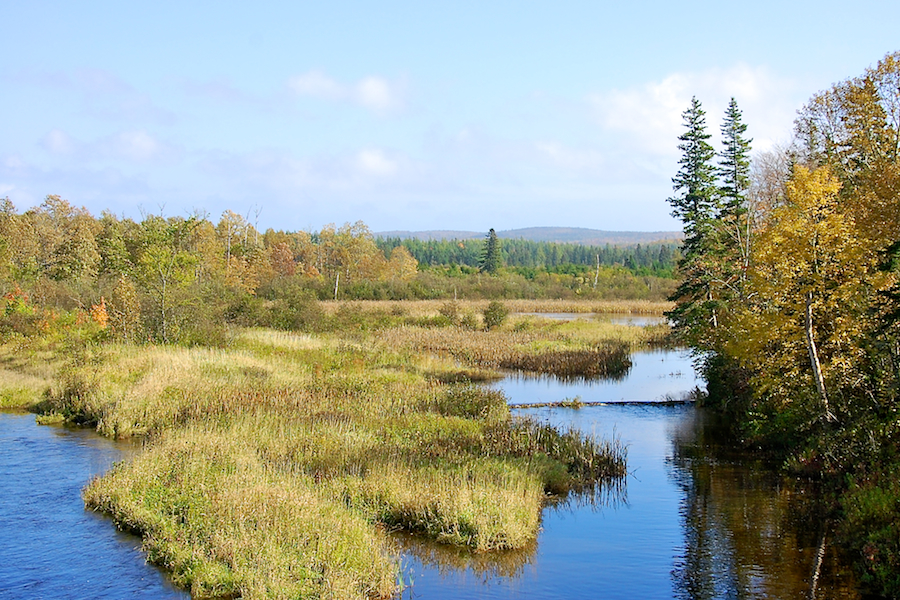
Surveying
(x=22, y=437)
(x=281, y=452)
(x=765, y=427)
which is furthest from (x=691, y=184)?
(x=22, y=437)

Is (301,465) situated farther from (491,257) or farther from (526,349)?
(491,257)

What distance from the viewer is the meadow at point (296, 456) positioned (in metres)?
11.0

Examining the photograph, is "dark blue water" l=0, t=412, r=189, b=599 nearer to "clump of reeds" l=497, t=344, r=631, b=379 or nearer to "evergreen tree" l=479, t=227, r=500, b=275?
"clump of reeds" l=497, t=344, r=631, b=379

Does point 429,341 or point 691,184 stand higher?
point 691,184

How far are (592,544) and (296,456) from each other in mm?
6404

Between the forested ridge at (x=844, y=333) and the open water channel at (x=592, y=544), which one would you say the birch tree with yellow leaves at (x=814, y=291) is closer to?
the forested ridge at (x=844, y=333)

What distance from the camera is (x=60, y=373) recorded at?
83.4 ft

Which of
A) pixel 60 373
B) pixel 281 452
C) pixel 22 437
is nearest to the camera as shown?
pixel 281 452

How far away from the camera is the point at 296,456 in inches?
636

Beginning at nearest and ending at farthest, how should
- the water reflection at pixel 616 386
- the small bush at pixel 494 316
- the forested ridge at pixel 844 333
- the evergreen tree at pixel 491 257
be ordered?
the forested ridge at pixel 844 333, the water reflection at pixel 616 386, the small bush at pixel 494 316, the evergreen tree at pixel 491 257

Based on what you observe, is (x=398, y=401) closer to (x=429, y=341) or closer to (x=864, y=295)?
(x=864, y=295)

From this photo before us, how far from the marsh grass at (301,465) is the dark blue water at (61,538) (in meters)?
0.40

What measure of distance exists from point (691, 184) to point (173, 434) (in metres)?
27.9

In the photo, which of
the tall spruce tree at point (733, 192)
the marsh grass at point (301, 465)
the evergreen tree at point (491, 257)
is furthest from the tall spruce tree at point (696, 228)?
the evergreen tree at point (491, 257)
